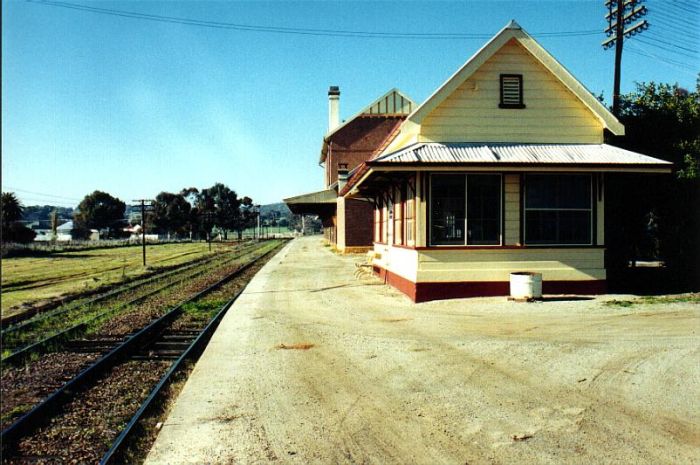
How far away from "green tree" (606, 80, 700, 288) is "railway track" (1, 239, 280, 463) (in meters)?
12.9

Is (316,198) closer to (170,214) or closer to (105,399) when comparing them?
(105,399)

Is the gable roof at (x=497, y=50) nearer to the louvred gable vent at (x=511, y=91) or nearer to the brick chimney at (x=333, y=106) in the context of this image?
the louvred gable vent at (x=511, y=91)

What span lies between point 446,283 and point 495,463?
897 cm

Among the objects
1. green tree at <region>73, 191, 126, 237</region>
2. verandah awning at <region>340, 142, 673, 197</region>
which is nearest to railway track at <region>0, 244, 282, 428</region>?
verandah awning at <region>340, 142, 673, 197</region>

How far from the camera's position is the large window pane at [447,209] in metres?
13.6

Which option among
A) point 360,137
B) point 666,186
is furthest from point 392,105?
point 666,186

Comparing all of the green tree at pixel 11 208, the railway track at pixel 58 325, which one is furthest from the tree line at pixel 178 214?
the railway track at pixel 58 325

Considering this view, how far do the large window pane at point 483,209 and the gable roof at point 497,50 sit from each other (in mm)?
2119

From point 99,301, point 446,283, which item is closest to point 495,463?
point 446,283

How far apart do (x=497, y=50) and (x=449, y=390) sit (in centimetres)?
1026

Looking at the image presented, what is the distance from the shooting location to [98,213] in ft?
400

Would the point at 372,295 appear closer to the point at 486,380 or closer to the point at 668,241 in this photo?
the point at 486,380

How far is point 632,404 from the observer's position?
625cm

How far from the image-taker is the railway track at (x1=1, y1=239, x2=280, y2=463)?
557 centimetres
